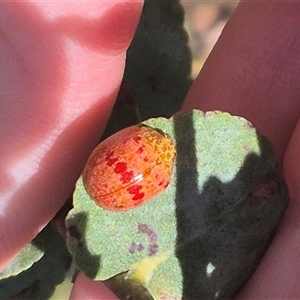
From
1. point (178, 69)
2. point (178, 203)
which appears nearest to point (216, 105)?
point (178, 69)

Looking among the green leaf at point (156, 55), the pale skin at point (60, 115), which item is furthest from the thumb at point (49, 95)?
the green leaf at point (156, 55)

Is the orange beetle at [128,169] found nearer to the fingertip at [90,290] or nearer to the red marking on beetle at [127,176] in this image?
the red marking on beetle at [127,176]

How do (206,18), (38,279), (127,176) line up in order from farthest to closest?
(206,18)
(38,279)
(127,176)

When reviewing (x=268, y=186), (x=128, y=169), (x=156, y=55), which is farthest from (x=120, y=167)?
(x=156, y=55)

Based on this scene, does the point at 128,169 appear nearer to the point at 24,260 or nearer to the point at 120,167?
the point at 120,167

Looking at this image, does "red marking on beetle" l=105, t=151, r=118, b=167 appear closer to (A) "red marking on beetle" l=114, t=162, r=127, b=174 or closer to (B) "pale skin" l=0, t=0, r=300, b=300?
(A) "red marking on beetle" l=114, t=162, r=127, b=174
